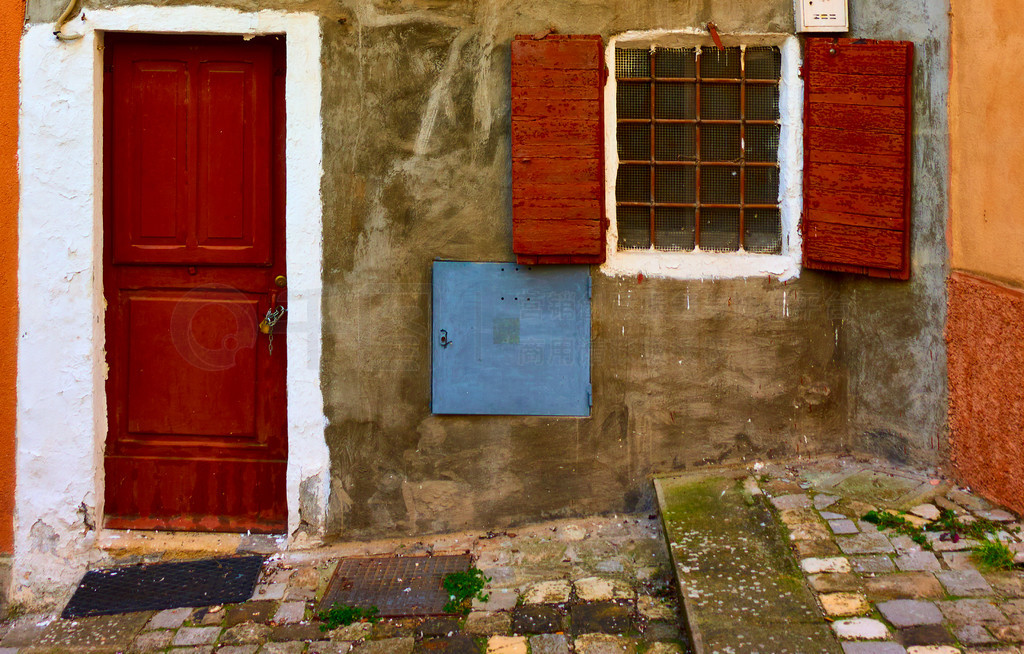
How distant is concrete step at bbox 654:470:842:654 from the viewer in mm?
3045

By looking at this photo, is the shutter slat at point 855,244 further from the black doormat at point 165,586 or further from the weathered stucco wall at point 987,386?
the black doormat at point 165,586

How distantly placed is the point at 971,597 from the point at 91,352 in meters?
4.42

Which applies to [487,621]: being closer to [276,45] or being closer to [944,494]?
[944,494]

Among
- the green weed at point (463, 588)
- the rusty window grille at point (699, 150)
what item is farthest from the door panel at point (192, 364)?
the rusty window grille at point (699, 150)

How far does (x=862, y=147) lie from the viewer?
13.5 feet

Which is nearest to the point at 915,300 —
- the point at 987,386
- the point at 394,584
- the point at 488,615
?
the point at 987,386

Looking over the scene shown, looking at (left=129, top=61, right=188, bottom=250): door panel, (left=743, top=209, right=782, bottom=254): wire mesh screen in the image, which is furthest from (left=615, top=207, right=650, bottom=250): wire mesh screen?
(left=129, top=61, right=188, bottom=250): door panel

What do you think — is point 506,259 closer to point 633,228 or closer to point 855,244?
point 633,228

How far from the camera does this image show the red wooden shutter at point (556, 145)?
13.4ft

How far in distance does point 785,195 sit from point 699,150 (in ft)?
1.77

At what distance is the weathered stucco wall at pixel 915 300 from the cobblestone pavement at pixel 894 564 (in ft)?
0.90

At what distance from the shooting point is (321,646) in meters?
3.44

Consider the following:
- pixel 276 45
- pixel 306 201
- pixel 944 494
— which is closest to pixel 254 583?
pixel 306 201

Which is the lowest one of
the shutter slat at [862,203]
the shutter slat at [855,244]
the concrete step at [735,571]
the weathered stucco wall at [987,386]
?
the concrete step at [735,571]
